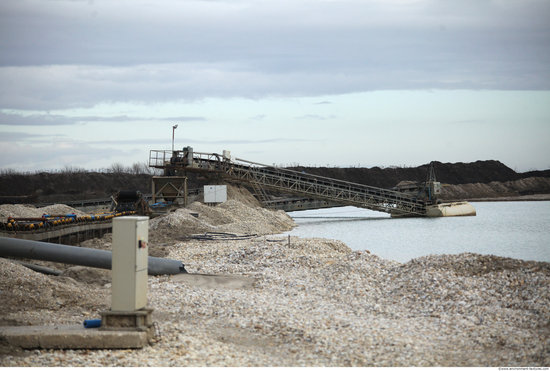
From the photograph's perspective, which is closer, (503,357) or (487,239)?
(503,357)

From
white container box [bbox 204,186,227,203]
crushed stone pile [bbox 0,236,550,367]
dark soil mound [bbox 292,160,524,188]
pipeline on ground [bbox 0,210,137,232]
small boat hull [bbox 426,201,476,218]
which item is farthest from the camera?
dark soil mound [bbox 292,160,524,188]

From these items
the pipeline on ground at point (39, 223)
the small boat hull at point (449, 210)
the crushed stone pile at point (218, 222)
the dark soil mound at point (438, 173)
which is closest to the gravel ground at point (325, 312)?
the pipeline on ground at point (39, 223)

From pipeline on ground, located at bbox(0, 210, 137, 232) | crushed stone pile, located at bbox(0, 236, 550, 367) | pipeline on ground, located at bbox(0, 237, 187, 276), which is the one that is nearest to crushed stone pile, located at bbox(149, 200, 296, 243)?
pipeline on ground, located at bbox(0, 210, 137, 232)

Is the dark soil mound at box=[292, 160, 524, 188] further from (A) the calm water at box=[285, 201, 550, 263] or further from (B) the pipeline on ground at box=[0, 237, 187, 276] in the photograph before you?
(B) the pipeline on ground at box=[0, 237, 187, 276]

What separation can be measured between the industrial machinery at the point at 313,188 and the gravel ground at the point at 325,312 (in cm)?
2203

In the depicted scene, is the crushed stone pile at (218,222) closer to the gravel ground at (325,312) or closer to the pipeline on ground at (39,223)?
the pipeline on ground at (39,223)

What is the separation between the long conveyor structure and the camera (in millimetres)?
34656

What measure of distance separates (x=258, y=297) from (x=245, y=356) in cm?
361

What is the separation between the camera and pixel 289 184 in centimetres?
3897

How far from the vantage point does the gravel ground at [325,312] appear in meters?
6.34

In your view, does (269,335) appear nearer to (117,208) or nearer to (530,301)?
(530,301)

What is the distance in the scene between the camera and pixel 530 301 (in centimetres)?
898

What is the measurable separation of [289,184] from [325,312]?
30287 mm

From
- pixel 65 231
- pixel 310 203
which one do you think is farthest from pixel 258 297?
pixel 310 203
